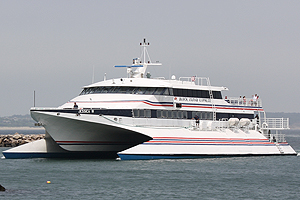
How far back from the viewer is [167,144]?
113 feet

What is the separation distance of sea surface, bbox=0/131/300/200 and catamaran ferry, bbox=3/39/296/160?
853 mm

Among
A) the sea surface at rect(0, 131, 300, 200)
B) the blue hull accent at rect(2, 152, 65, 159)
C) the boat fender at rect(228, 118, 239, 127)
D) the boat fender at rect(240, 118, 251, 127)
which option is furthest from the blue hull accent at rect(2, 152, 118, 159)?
the boat fender at rect(240, 118, 251, 127)

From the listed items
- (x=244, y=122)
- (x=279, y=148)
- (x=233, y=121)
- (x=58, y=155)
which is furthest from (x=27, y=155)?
(x=279, y=148)

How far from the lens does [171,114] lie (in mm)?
36938

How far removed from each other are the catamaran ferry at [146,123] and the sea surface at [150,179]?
0.85m

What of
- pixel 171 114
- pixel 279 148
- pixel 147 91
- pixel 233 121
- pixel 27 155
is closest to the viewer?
pixel 147 91

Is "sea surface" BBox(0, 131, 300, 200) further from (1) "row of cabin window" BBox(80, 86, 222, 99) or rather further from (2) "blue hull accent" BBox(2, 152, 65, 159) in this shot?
(1) "row of cabin window" BBox(80, 86, 222, 99)

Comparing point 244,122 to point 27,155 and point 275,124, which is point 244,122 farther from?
point 27,155

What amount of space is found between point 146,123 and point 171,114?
232cm

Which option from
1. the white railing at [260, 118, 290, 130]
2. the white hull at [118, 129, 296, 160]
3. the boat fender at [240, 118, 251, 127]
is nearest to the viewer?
the white hull at [118, 129, 296, 160]

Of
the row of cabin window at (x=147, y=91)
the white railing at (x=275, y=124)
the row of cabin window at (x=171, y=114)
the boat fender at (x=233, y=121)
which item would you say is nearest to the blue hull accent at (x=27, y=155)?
the row of cabin window at (x=147, y=91)

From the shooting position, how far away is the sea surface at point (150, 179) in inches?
969

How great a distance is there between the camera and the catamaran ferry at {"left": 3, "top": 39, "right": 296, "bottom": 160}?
33812mm

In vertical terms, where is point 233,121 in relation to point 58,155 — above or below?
above
